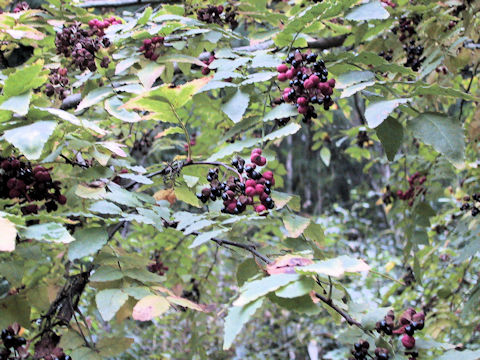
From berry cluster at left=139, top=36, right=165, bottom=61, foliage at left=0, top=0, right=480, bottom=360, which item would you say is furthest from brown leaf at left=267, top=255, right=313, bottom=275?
berry cluster at left=139, top=36, right=165, bottom=61

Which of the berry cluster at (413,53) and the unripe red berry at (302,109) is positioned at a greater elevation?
the unripe red berry at (302,109)

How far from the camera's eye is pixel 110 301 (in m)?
1.10

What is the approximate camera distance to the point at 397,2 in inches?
86.7

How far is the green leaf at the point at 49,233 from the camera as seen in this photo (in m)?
0.98

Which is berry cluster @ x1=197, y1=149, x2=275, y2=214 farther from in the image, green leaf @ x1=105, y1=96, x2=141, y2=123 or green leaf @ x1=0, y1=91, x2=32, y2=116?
green leaf @ x1=0, y1=91, x2=32, y2=116

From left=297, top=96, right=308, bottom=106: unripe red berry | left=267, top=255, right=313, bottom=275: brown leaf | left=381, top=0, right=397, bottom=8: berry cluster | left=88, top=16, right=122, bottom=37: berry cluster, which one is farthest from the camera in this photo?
left=381, top=0, right=397, bottom=8: berry cluster

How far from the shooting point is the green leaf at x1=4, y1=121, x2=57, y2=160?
100 cm

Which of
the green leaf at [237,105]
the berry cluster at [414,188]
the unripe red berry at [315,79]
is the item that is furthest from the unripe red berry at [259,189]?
the berry cluster at [414,188]

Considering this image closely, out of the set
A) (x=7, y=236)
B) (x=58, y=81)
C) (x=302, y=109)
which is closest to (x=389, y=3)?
(x=302, y=109)

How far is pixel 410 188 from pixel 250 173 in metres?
2.10

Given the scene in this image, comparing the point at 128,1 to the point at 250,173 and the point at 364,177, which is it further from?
the point at 364,177

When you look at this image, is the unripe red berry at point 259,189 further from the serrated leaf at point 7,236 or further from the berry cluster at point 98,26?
the berry cluster at point 98,26

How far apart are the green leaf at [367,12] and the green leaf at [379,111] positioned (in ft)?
1.01

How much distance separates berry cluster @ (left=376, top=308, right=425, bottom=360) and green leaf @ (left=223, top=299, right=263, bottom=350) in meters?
0.43
